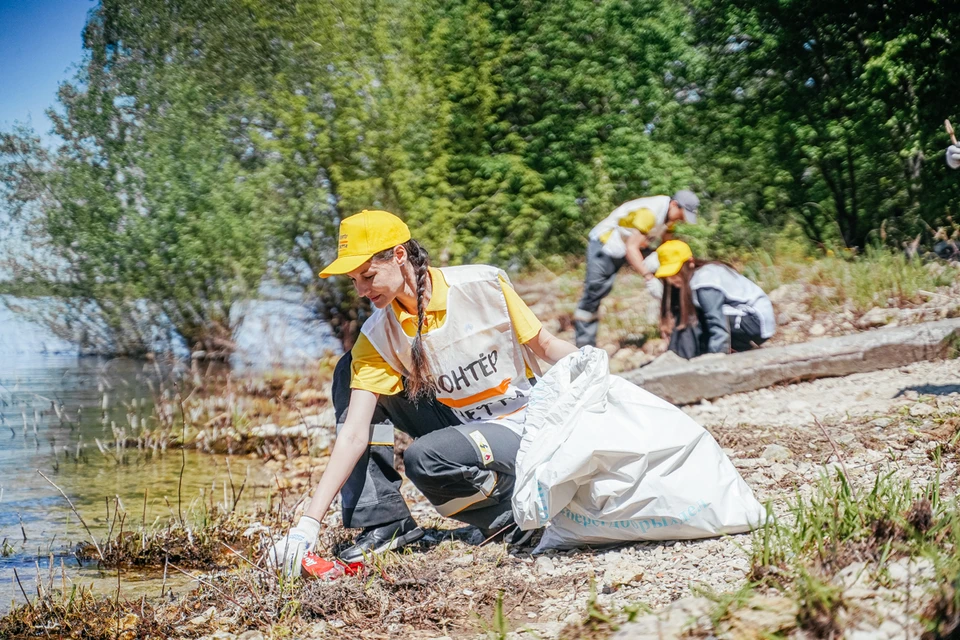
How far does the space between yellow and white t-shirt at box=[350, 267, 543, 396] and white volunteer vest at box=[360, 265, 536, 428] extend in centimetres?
2

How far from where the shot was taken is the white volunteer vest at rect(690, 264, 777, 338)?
6812 millimetres

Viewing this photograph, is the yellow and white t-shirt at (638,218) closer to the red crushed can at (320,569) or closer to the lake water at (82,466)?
the lake water at (82,466)

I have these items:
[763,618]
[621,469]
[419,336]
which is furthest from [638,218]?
[763,618]

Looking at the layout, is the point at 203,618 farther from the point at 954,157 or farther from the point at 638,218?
the point at 638,218

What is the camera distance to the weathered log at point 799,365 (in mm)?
5988

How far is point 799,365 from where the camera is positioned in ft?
20.0

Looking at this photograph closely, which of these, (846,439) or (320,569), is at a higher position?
(846,439)

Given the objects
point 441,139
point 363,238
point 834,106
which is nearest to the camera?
point 363,238

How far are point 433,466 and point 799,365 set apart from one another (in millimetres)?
3877

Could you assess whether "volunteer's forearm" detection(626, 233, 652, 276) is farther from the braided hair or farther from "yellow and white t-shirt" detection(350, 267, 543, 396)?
the braided hair

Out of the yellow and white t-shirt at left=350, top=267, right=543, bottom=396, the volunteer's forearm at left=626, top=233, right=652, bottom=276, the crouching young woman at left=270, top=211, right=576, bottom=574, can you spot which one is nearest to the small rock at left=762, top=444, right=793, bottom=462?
the crouching young woman at left=270, top=211, right=576, bottom=574

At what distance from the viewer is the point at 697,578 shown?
2506 mm

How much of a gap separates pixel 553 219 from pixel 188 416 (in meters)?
6.73

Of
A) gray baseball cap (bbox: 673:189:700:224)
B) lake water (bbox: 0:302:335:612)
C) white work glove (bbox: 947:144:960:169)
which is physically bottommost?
lake water (bbox: 0:302:335:612)
